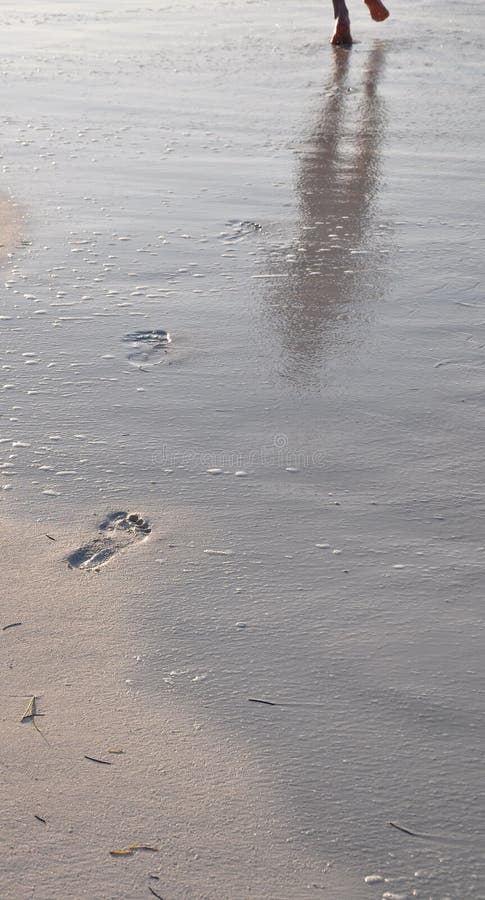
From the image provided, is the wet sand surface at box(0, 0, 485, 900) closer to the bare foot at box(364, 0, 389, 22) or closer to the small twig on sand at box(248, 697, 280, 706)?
the small twig on sand at box(248, 697, 280, 706)

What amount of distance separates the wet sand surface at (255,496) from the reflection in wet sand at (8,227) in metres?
0.04

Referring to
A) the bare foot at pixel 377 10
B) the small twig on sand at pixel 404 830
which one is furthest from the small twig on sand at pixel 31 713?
the bare foot at pixel 377 10

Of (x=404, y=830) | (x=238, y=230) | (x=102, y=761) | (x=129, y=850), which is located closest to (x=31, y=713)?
(x=102, y=761)

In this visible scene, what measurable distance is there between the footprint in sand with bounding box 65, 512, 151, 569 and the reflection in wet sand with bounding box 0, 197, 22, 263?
2.28 meters

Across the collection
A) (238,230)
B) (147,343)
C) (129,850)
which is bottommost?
(129,850)

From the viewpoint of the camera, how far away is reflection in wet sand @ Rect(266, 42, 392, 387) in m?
4.20

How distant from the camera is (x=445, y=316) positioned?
4316 millimetres

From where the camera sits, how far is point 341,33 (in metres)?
9.50

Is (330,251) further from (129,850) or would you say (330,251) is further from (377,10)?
(377,10)

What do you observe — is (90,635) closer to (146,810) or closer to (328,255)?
(146,810)

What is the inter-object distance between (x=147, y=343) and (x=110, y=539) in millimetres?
1314

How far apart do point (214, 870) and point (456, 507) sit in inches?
54.1

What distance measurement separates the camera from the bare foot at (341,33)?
31.0 feet

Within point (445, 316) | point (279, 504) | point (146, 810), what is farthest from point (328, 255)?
point (146, 810)
